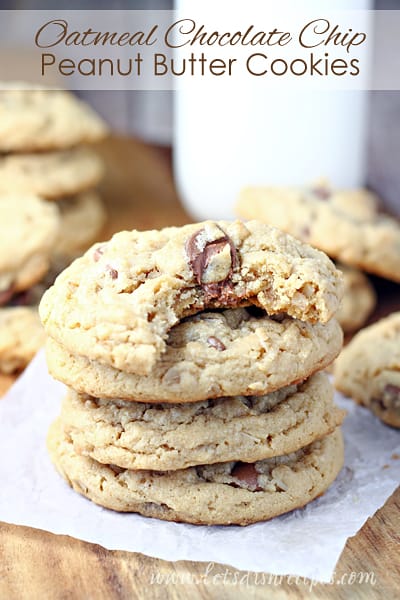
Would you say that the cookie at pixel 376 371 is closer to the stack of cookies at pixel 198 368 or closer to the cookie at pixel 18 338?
the stack of cookies at pixel 198 368

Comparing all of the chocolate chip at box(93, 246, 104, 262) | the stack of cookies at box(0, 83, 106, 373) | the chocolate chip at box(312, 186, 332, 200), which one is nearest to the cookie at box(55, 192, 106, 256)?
the stack of cookies at box(0, 83, 106, 373)

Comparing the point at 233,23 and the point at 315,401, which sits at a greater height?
the point at 233,23

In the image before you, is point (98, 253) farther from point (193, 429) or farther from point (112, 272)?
point (193, 429)

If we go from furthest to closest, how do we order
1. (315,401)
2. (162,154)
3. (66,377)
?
(162,154) < (315,401) < (66,377)

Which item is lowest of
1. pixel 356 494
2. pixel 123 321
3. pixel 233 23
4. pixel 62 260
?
pixel 356 494

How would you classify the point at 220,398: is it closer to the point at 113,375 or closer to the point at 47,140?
the point at 113,375

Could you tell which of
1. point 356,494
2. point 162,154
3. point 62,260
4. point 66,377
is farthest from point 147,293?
point 162,154
